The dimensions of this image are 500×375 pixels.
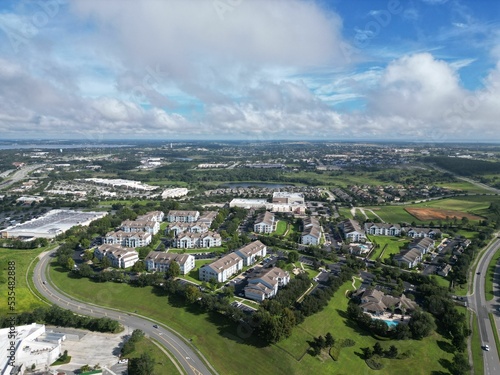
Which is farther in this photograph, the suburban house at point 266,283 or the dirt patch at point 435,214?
the dirt patch at point 435,214

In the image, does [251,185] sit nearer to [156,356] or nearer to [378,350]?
[378,350]

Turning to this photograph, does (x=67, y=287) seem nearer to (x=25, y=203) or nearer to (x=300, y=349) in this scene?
Answer: (x=300, y=349)

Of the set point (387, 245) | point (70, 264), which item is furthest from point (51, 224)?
point (387, 245)

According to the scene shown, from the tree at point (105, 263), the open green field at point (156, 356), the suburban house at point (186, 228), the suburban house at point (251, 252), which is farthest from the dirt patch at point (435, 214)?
the open green field at point (156, 356)

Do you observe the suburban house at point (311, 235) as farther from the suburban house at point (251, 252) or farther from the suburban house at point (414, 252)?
the suburban house at point (414, 252)

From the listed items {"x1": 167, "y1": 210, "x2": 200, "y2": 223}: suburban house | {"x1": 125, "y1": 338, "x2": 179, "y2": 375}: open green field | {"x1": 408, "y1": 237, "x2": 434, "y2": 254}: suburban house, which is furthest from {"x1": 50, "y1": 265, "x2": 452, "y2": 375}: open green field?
{"x1": 167, "y1": 210, "x2": 200, "y2": 223}: suburban house

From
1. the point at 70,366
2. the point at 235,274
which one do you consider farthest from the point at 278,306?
the point at 70,366
